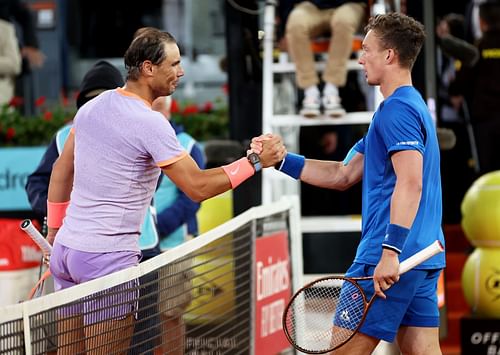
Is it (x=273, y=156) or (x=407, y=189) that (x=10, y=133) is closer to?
(x=273, y=156)

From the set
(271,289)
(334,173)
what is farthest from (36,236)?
(271,289)

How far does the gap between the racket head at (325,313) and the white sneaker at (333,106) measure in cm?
248

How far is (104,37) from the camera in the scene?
11523mm

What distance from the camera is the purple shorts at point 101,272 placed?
186 inches

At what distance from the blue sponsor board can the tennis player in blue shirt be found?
16.7 ft

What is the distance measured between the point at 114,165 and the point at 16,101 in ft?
18.6

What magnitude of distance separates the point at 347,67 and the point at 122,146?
389cm

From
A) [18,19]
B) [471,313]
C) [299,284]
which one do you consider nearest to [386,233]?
[299,284]

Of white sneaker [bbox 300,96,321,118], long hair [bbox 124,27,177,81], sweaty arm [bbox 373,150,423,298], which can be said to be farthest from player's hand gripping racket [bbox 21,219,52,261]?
white sneaker [bbox 300,96,321,118]

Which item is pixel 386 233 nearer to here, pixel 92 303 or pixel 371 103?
pixel 92 303

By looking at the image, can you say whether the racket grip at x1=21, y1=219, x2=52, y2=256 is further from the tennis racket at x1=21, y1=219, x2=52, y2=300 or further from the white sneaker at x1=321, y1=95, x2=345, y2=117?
the white sneaker at x1=321, y1=95, x2=345, y2=117

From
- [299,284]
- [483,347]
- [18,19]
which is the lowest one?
[483,347]

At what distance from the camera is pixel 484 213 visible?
8758mm

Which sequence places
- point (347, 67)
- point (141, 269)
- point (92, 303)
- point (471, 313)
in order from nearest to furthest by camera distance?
point (92, 303) → point (141, 269) → point (347, 67) → point (471, 313)
